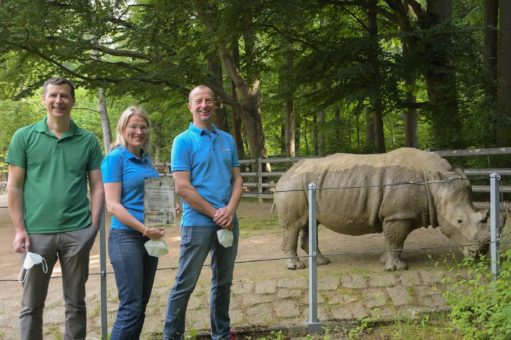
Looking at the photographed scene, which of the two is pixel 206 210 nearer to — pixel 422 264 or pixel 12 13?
pixel 422 264

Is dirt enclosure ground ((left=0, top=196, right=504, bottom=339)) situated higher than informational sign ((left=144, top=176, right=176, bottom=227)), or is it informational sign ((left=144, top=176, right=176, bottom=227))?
informational sign ((left=144, top=176, right=176, bottom=227))

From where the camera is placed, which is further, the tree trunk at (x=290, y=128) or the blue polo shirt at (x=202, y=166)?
the tree trunk at (x=290, y=128)

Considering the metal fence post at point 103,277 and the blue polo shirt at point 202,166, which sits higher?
the blue polo shirt at point 202,166

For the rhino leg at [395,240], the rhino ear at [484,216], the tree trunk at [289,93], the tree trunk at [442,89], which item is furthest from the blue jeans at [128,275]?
the tree trunk at [289,93]

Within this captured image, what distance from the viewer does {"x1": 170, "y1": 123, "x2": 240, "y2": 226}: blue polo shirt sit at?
3.79 m

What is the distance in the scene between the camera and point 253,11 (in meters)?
10.9

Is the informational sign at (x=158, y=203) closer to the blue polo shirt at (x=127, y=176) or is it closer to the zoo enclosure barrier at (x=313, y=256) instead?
the blue polo shirt at (x=127, y=176)

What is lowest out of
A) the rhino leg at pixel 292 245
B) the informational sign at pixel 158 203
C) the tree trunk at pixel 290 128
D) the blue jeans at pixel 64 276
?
the rhino leg at pixel 292 245

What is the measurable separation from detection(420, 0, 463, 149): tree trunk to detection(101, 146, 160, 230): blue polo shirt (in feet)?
29.8

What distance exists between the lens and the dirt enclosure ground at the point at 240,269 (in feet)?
16.3

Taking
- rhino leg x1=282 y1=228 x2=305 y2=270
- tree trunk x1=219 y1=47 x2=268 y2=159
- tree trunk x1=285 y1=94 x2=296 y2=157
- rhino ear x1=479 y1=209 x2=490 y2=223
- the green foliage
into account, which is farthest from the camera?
tree trunk x1=285 y1=94 x2=296 y2=157

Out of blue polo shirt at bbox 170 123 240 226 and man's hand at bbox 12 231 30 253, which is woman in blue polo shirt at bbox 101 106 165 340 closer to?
blue polo shirt at bbox 170 123 240 226

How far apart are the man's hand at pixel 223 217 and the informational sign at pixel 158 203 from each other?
315 millimetres

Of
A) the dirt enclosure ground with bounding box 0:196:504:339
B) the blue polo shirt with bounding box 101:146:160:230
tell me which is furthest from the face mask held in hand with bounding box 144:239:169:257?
the dirt enclosure ground with bounding box 0:196:504:339
